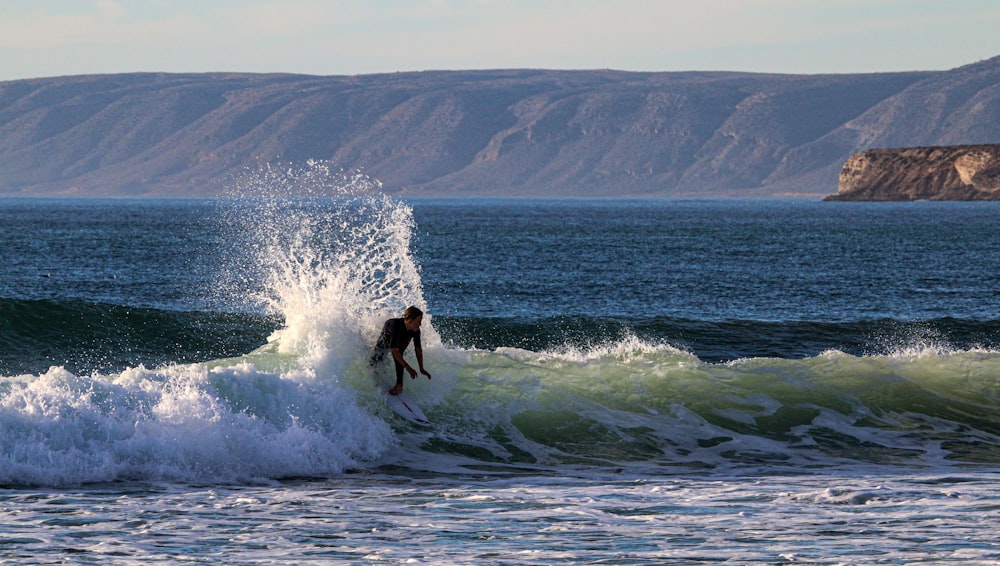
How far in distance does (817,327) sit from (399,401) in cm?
1786

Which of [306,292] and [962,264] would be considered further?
[962,264]

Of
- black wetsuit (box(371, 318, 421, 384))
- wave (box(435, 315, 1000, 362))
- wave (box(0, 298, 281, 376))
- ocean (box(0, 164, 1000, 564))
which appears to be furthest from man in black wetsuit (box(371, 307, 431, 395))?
wave (box(435, 315, 1000, 362))

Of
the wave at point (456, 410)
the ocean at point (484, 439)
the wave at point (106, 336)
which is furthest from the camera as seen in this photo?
the wave at point (106, 336)

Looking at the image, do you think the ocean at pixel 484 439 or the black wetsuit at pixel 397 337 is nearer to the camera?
the ocean at pixel 484 439

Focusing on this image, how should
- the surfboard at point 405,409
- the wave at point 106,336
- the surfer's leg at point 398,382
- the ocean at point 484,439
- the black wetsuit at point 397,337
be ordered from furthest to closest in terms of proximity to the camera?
the wave at point 106,336
the surfboard at point 405,409
the surfer's leg at point 398,382
the black wetsuit at point 397,337
the ocean at point 484,439

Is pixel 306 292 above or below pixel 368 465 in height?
above

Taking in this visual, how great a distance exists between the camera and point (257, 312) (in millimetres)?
34469

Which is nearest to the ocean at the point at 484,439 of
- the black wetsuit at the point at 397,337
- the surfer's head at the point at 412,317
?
the black wetsuit at the point at 397,337

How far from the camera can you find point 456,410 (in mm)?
19484

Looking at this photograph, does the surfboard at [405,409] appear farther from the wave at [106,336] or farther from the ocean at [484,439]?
the wave at [106,336]

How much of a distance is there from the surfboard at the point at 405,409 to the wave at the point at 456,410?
0.17 m

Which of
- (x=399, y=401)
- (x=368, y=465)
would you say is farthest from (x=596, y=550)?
(x=399, y=401)

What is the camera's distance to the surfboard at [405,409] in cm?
1875

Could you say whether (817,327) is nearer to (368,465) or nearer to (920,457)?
(920,457)
